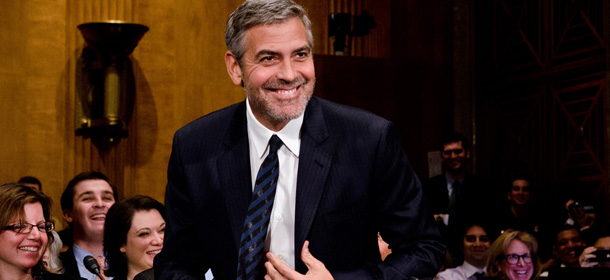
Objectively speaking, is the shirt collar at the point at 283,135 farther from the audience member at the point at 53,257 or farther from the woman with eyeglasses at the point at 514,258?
the woman with eyeglasses at the point at 514,258

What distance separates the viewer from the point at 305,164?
1.74 m

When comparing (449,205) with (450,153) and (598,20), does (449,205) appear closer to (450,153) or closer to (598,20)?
(450,153)

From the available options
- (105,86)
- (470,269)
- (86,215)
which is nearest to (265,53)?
(86,215)

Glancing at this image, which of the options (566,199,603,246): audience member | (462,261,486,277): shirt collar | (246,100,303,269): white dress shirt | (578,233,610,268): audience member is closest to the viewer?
(246,100,303,269): white dress shirt

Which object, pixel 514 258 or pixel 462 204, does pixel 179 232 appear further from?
pixel 462 204

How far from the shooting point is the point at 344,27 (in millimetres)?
6930

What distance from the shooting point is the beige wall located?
6.40 metres

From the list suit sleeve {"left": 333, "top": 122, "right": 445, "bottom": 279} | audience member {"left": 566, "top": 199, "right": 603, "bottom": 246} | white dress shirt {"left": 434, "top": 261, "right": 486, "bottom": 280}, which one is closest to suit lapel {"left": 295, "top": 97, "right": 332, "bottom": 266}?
suit sleeve {"left": 333, "top": 122, "right": 445, "bottom": 279}

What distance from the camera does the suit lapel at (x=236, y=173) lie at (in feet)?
5.69

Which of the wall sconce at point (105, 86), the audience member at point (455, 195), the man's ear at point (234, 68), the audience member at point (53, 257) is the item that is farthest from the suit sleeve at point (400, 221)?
the wall sconce at point (105, 86)

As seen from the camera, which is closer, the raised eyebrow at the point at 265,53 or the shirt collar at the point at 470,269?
the raised eyebrow at the point at 265,53

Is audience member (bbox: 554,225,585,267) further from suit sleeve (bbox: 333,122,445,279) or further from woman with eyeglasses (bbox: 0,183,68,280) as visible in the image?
suit sleeve (bbox: 333,122,445,279)

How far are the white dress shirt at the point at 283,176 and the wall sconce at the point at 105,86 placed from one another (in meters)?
4.68

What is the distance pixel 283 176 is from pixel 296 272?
0.23 metres
